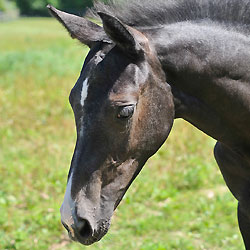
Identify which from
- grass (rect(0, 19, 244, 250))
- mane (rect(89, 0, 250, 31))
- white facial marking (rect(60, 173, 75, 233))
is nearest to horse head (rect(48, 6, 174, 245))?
white facial marking (rect(60, 173, 75, 233))

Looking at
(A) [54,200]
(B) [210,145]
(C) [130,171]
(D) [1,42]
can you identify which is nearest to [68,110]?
(B) [210,145]

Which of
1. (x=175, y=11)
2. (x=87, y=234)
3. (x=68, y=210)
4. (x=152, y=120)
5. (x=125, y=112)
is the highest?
(x=175, y=11)

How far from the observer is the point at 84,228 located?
215 cm

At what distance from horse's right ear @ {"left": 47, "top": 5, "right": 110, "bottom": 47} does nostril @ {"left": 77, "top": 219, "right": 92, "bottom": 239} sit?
0.80m

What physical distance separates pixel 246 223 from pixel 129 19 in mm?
1449

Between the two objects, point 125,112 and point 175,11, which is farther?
point 175,11

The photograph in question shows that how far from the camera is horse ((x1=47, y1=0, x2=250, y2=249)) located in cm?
213

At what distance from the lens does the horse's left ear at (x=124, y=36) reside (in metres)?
2.00

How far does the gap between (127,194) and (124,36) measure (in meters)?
3.53

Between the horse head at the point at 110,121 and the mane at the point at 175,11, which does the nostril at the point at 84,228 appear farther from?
the mane at the point at 175,11

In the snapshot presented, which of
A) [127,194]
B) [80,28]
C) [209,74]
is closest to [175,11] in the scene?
[209,74]

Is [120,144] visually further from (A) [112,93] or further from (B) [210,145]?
(B) [210,145]

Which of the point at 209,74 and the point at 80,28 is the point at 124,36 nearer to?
the point at 80,28

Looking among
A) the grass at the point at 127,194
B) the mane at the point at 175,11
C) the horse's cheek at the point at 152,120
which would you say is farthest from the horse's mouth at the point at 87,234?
the grass at the point at 127,194
